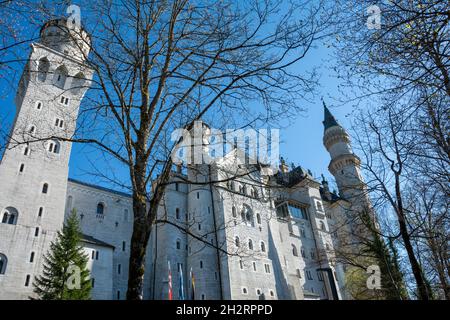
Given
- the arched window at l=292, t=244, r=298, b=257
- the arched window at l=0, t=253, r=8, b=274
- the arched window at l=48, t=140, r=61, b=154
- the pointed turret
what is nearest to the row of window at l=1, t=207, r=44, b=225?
the arched window at l=0, t=253, r=8, b=274

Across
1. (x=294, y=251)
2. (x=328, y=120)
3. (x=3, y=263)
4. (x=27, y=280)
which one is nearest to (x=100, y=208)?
(x=27, y=280)

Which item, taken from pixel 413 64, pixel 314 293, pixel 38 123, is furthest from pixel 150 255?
pixel 413 64

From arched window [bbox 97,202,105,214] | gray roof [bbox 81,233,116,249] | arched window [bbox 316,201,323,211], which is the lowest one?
gray roof [bbox 81,233,116,249]

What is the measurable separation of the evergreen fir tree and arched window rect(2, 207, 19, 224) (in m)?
4.75

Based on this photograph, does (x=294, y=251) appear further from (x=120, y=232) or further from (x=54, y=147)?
(x=54, y=147)

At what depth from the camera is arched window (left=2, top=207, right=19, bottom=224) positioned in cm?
2946

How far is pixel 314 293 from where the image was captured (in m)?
44.5

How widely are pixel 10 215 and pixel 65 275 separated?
9.01 m

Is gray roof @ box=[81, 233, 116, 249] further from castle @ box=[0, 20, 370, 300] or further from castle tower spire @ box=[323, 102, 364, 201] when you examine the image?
castle tower spire @ box=[323, 102, 364, 201]

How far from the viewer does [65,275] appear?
26.1m

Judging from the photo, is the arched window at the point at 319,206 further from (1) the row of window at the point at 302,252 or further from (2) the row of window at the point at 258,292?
(2) the row of window at the point at 258,292

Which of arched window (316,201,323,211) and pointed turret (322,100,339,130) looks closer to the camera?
arched window (316,201,323,211)

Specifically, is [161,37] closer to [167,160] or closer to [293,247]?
[167,160]

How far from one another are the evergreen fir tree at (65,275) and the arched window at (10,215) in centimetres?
475
